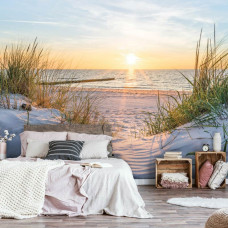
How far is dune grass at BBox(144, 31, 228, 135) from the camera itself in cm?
709

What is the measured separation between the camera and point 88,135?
660 cm

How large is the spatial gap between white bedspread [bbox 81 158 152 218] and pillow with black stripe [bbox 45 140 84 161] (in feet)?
3.08

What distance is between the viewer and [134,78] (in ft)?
25.8

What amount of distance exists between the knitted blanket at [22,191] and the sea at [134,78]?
9.29ft

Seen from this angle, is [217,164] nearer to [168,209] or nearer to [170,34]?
[168,209]

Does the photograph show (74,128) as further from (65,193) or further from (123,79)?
(65,193)

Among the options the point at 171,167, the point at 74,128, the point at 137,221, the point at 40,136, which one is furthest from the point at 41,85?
the point at 137,221

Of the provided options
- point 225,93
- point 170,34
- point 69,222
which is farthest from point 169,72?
point 69,222

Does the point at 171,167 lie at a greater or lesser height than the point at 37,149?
lesser

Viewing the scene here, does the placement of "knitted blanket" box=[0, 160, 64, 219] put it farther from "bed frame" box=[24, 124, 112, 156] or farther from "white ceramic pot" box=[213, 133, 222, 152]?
"white ceramic pot" box=[213, 133, 222, 152]

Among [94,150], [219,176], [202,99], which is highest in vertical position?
[202,99]

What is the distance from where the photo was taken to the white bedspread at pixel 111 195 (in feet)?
16.0

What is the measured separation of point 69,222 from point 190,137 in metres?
3.03

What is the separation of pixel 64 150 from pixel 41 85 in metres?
1.82
